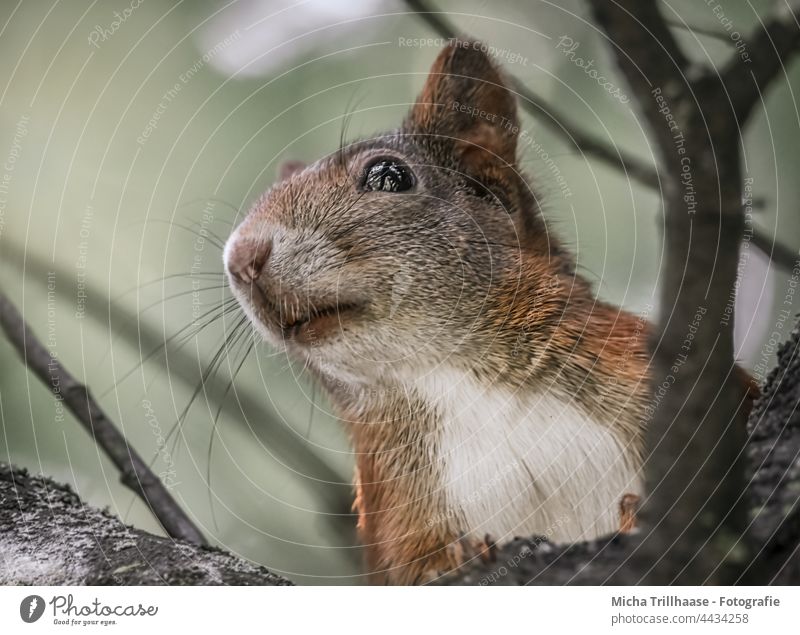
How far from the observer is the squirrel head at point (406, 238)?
1.08 metres

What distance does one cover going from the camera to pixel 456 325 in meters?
1.11

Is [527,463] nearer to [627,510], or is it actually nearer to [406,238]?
[627,510]

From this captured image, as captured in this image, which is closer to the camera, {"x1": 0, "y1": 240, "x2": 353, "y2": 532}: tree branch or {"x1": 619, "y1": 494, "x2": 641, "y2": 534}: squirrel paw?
{"x1": 619, "y1": 494, "x2": 641, "y2": 534}: squirrel paw

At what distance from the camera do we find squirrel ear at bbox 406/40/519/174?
116cm

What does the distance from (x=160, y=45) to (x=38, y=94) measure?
0.21m

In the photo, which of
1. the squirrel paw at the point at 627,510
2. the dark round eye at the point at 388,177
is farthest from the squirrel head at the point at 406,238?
the squirrel paw at the point at 627,510

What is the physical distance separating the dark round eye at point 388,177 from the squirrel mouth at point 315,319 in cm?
18

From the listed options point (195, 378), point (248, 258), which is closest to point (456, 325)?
point (248, 258)

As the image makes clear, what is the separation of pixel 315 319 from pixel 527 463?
0.35 m

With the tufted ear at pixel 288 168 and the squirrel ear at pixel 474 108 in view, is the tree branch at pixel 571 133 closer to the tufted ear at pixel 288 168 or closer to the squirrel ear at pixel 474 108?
the squirrel ear at pixel 474 108

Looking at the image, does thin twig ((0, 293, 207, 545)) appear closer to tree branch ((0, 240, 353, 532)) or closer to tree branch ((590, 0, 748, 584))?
tree branch ((0, 240, 353, 532))

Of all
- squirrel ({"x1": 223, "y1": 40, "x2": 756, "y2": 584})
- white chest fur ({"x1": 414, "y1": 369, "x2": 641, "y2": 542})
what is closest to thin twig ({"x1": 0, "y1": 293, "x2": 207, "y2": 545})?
squirrel ({"x1": 223, "y1": 40, "x2": 756, "y2": 584})

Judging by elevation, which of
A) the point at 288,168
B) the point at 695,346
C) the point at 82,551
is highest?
the point at 288,168
